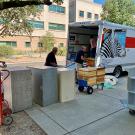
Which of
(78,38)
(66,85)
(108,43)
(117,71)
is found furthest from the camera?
(117,71)

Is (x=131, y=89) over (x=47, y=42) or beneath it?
beneath

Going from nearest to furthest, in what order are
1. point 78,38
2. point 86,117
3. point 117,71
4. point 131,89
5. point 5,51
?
point 86,117
point 131,89
point 78,38
point 117,71
point 5,51

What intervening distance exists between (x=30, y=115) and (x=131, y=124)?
2.57 m

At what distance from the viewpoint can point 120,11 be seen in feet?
88.0

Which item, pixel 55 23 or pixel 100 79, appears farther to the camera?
pixel 55 23

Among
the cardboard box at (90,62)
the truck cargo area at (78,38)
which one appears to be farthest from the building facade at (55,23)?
the cardboard box at (90,62)

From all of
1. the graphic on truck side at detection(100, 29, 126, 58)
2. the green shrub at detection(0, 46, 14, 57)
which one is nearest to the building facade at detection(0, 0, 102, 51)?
the green shrub at detection(0, 46, 14, 57)

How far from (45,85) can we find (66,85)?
0.83 meters

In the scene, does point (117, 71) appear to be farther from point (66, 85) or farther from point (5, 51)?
point (5, 51)

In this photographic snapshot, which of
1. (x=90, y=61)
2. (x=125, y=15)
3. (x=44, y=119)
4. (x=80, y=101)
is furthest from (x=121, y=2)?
(x=44, y=119)

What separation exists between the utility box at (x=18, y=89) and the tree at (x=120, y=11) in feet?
72.6

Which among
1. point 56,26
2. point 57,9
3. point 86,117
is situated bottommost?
point 86,117

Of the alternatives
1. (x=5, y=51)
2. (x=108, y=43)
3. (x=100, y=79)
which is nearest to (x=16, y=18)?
(x=5, y=51)

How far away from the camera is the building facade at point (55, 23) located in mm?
39062
